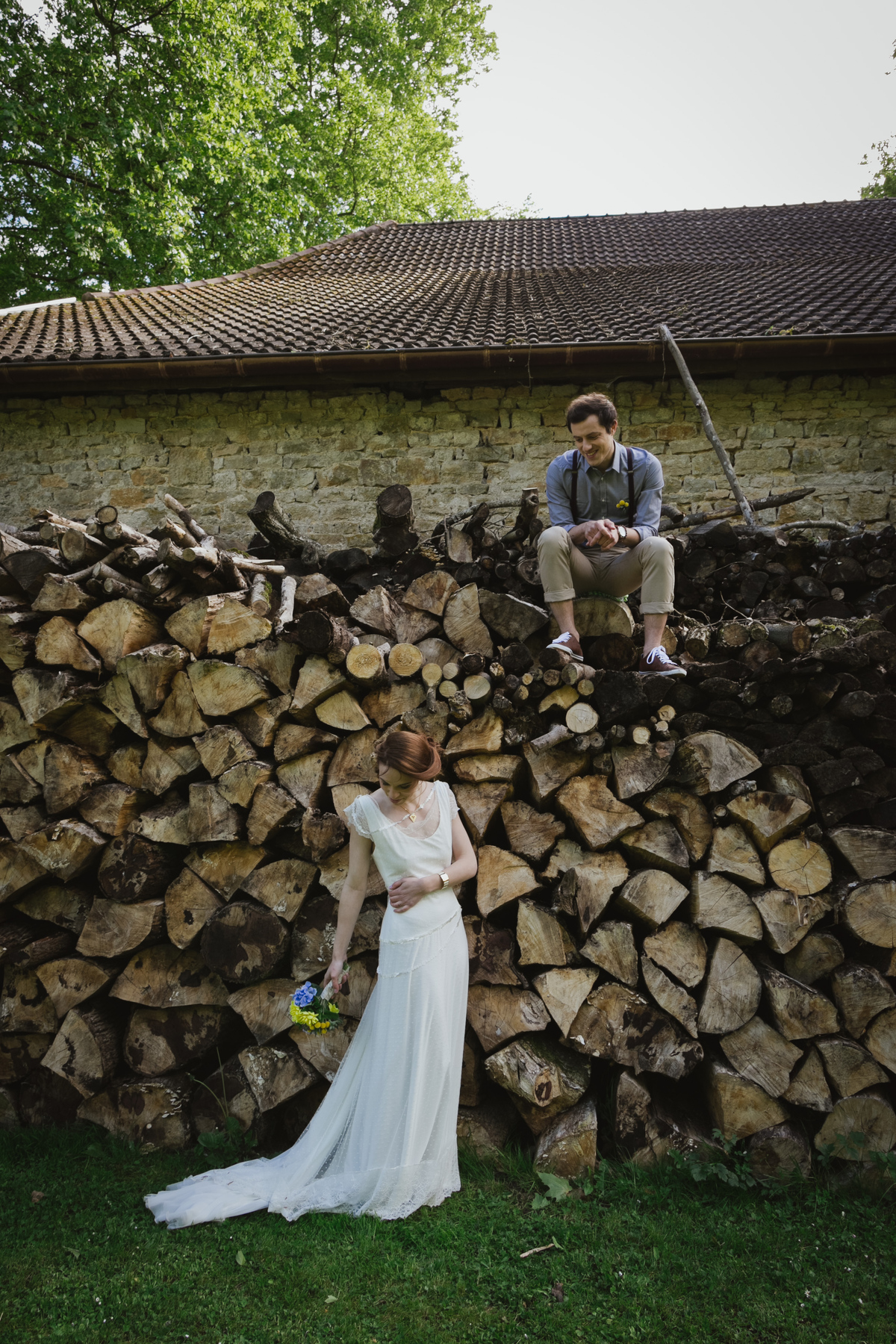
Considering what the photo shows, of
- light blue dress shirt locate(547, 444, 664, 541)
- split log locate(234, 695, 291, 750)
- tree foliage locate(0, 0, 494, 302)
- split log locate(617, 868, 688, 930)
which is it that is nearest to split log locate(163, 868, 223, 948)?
split log locate(234, 695, 291, 750)

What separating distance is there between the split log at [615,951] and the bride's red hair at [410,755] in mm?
939

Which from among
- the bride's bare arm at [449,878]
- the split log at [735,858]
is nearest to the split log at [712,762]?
the split log at [735,858]

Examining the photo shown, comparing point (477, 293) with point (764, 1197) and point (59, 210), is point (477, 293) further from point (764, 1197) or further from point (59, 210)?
point (764, 1197)

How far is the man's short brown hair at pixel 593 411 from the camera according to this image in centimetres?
319

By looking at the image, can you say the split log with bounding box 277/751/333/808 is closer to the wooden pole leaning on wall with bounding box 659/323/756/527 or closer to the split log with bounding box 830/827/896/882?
the split log with bounding box 830/827/896/882

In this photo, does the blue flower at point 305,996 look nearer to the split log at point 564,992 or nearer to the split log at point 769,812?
the split log at point 564,992

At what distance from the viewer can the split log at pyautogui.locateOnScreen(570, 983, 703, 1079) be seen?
2809 millimetres

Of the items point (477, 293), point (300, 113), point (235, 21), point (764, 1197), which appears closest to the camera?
point (764, 1197)

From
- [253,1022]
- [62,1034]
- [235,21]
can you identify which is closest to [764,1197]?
[253,1022]

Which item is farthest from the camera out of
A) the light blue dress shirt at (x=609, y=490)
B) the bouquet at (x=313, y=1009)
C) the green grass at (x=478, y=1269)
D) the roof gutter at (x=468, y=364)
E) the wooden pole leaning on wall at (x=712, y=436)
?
the roof gutter at (x=468, y=364)

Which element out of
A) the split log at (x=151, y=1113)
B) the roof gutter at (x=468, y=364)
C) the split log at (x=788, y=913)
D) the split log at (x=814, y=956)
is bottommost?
the split log at (x=151, y=1113)

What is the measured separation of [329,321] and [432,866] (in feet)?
21.5

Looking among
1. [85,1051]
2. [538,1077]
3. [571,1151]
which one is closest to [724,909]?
[538,1077]

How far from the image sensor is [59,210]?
10.4 meters
